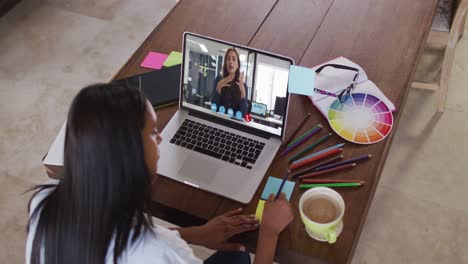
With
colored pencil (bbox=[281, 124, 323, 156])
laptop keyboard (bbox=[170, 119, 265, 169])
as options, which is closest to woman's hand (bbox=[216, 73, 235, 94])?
laptop keyboard (bbox=[170, 119, 265, 169])

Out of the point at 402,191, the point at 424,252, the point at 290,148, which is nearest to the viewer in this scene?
the point at 290,148

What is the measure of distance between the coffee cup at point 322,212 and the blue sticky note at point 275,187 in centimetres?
9

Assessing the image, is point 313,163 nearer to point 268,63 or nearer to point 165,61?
point 268,63

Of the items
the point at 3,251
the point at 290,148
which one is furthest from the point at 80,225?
the point at 3,251

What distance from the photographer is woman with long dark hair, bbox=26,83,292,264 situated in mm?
923

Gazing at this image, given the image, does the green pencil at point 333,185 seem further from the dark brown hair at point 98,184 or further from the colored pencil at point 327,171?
the dark brown hair at point 98,184

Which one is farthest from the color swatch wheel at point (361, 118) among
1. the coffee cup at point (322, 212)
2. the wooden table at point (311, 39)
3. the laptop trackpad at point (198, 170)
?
the laptop trackpad at point (198, 170)

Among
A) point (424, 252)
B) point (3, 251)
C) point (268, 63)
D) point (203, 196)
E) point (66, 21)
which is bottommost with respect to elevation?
point (3, 251)

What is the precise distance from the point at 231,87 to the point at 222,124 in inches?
4.8

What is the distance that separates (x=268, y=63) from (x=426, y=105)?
1.40 metres

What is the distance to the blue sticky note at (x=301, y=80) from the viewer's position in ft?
4.82

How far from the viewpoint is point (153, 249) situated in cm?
100

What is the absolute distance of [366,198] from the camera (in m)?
1.28

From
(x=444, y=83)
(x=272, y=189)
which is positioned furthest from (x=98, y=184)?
(x=444, y=83)
